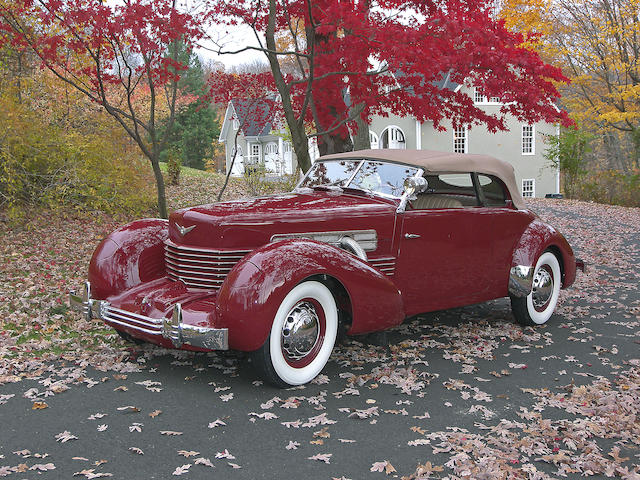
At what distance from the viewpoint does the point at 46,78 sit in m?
13.6

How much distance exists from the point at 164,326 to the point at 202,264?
723 millimetres

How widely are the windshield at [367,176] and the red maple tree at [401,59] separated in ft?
6.59

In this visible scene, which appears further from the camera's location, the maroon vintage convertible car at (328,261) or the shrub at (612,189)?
the shrub at (612,189)

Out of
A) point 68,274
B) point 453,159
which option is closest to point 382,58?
point 453,159

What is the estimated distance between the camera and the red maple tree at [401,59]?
7957mm

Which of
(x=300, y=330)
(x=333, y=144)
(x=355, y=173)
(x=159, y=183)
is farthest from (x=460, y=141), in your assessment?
(x=300, y=330)

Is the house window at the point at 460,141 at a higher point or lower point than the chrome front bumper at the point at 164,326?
higher

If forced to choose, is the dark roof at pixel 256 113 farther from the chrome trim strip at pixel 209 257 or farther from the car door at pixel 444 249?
the chrome trim strip at pixel 209 257

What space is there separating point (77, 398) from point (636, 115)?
74.8ft

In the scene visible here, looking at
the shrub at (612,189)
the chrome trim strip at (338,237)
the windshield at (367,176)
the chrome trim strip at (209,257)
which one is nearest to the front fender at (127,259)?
the chrome trim strip at (209,257)

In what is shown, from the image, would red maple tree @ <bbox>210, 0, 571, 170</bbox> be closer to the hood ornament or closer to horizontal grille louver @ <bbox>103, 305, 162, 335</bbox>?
the hood ornament

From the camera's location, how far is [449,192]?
6578mm

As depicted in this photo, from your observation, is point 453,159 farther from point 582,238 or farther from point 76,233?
point 582,238

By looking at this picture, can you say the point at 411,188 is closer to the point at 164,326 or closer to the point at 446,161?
the point at 446,161
